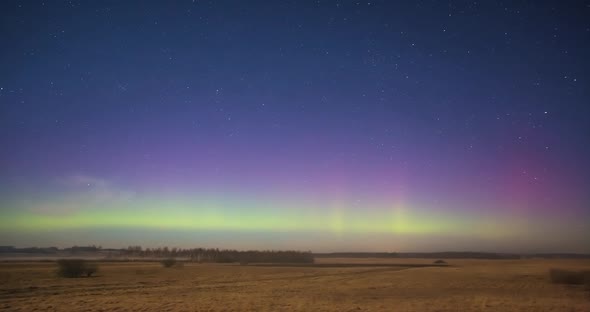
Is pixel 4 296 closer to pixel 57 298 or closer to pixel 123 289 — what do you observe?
pixel 57 298

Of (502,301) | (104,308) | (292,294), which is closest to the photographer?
(104,308)

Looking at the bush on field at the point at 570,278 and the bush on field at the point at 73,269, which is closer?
the bush on field at the point at 570,278

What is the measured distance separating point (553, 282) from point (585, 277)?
354 centimetres

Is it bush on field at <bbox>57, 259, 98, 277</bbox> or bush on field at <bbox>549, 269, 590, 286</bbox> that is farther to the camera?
bush on field at <bbox>57, 259, 98, 277</bbox>

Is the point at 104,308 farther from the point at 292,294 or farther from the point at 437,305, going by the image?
the point at 437,305

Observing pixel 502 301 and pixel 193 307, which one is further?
pixel 502 301

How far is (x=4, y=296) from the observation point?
31969 millimetres

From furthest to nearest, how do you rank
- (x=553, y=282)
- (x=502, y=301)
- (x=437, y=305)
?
1. (x=553, y=282)
2. (x=502, y=301)
3. (x=437, y=305)

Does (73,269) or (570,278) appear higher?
(73,269)

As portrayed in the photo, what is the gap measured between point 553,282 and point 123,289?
4278 centimetres

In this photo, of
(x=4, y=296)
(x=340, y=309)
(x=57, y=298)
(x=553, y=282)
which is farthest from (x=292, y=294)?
(x=553, y=282)

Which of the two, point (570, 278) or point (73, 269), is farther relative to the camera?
point (73, 269)

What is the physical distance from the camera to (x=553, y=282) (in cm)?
4988

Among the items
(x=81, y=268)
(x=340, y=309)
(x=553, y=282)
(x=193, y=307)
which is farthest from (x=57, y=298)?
(x=553, y=282)
